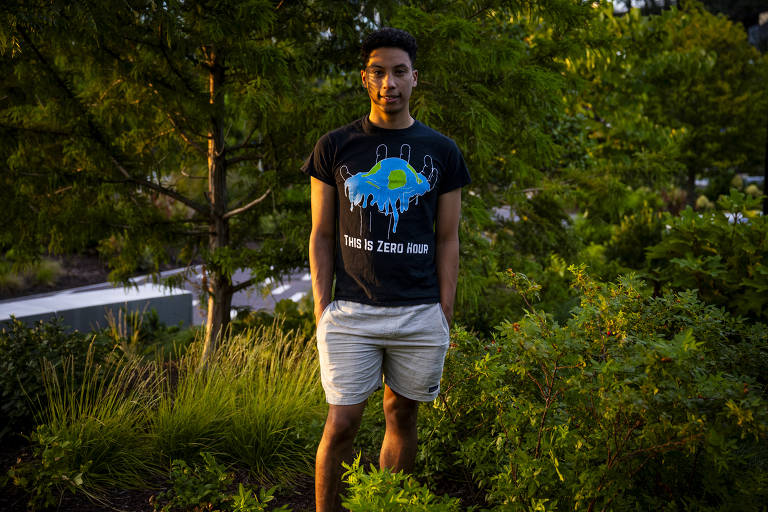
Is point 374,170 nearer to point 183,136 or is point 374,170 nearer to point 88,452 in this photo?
point 88,452

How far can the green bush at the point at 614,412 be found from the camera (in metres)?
1.99

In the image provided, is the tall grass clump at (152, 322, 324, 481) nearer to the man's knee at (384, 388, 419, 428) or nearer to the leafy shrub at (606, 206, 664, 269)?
the man's knee at (384, 388, 419, 428)

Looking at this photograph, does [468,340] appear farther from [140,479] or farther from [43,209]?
[43,209]

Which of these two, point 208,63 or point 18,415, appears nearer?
point 18,415

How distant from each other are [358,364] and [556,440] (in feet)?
2.76

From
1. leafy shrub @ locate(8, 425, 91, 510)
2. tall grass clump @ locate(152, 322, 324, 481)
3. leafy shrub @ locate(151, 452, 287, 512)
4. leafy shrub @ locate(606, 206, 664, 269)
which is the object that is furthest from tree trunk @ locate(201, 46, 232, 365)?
leafy shrub @ locate(606, 206, 664, 269)

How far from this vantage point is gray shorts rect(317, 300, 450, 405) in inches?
99.2

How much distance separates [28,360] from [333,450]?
9.01ft

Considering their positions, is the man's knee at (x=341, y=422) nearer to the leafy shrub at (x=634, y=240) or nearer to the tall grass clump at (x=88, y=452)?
the tall grass clump at (x=88, y=452)

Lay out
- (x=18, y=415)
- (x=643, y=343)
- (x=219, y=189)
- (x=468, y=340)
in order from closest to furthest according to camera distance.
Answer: (x=643, y=343), (x=468, y=340), (x=18, y=415), (x=219, y=189)

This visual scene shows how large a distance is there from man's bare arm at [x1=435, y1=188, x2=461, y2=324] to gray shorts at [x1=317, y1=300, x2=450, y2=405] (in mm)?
83

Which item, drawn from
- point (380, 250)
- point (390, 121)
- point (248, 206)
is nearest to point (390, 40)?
point (390, 121)

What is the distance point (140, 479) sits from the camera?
11.1ft

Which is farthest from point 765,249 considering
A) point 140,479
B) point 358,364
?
point 140,479
